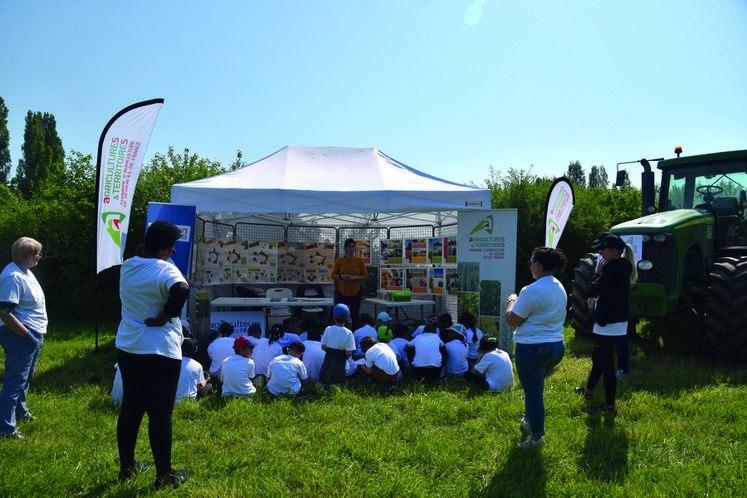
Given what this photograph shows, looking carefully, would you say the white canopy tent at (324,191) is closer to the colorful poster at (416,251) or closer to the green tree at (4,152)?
the colorful poster at (416,251)

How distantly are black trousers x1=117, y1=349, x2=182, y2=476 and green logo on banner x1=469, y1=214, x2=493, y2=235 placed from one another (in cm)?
507

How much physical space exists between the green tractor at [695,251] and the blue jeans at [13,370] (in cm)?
588

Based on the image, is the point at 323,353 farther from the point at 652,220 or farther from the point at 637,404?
the point at 652,220

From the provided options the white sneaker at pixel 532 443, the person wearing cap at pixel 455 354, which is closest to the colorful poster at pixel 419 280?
the person wearing cap at pixel 455 354

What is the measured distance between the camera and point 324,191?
652cm

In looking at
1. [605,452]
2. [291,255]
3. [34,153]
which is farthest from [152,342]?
[34,153]

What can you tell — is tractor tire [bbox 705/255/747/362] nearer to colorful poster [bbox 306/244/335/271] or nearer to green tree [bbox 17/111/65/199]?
colorful poster [bbox 306/244/335/271]

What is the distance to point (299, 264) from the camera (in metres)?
9.74

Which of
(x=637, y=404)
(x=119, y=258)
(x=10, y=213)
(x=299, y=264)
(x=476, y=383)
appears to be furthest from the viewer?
(x=10, y=213)

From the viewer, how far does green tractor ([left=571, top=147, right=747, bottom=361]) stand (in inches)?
210

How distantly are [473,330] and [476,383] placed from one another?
1185 millimetres

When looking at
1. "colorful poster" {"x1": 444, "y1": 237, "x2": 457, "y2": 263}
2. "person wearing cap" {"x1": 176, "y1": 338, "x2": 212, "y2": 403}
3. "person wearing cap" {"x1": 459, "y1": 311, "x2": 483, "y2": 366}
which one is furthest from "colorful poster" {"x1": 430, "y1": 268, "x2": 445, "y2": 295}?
"person wearing cap" {"x1": 176, "y1": 338, "x2": 212, "y2": 403}

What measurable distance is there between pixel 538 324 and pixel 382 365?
215cm

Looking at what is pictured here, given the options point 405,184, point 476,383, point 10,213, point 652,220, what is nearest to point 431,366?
point 476,383
